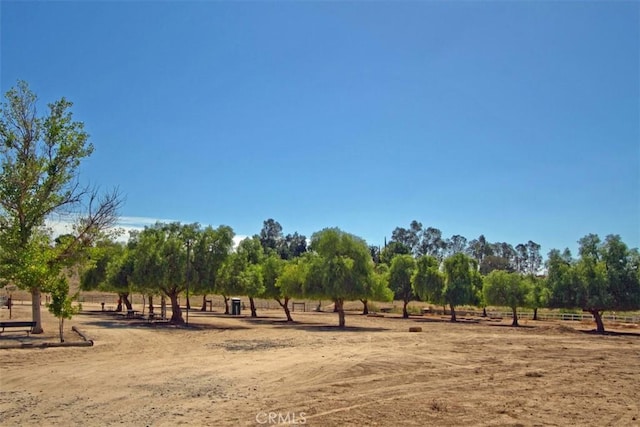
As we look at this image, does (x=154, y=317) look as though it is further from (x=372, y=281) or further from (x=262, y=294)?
(x=372, y=281)

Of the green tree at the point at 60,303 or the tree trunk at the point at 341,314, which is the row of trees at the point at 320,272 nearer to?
the tree trunk at the point at 341,314

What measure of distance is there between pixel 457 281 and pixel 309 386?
47.2 meters

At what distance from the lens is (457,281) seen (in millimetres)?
58031

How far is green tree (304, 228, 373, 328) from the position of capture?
135 feet

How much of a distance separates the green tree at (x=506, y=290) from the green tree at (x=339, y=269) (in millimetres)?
18421

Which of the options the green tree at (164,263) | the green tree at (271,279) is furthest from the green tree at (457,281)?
the green tree at (164,263)

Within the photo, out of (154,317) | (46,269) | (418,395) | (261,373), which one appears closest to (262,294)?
(154,317)

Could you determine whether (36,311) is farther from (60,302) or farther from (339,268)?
(339,268)

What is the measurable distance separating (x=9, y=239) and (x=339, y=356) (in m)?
17.6

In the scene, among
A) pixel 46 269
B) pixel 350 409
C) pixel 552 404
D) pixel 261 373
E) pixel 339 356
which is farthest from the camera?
pixel 46 269

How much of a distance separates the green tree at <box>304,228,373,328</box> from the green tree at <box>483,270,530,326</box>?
1842 centimetres

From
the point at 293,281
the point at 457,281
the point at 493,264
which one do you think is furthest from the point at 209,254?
the point at 493,264

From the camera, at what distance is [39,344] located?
20781 millimetres

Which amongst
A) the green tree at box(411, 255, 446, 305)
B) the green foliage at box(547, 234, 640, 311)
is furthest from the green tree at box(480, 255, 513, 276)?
the green foliage at box(547, 234, 640, 311)
